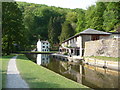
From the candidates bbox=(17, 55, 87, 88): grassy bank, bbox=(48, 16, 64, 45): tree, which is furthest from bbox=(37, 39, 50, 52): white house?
bbox=(17, 55, 87, 88): grassy bank

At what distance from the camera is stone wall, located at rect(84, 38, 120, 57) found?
65.1ft

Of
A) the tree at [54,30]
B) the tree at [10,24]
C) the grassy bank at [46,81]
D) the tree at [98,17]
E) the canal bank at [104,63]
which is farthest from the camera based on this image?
the tree at [54,30]

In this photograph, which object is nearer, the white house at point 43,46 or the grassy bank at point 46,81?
the grassy bank at point 46,81

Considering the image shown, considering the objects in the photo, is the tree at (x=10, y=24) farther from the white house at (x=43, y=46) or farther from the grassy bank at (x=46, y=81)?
the white house at (x=43, y=46)

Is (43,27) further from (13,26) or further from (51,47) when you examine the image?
(13,26)

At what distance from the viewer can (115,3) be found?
3791cm

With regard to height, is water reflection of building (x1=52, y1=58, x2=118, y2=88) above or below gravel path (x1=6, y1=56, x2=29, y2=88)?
below

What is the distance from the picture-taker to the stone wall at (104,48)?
19837mm

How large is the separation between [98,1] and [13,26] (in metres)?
32.5

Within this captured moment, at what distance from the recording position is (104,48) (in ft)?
74.3

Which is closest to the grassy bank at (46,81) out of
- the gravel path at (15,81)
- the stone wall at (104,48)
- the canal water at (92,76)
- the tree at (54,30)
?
the gravel path at (15,81)

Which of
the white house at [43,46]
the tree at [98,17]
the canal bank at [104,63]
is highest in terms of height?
the tree at [98,17]

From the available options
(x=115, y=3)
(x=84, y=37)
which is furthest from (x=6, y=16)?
(x=115, y=3)

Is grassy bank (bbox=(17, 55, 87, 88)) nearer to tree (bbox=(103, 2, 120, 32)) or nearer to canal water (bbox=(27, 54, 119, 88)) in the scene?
canal water (bbox=(27, 54, 119, 88))
